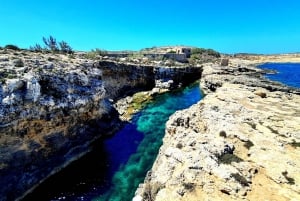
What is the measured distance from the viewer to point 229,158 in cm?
2206

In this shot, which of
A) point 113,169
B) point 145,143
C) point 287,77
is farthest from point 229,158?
point 287,77

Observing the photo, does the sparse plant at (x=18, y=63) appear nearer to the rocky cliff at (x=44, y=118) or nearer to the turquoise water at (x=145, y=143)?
Result: the rocky cliff at (x=44, y=118)

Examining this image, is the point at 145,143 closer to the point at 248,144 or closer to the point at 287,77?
the point at 248,144

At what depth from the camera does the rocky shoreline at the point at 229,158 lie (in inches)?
722

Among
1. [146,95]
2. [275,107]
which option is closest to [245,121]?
[275,107]

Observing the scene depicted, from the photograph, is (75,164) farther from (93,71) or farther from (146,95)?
(146,95)

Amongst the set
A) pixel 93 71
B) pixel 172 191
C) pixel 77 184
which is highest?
pixel 93 71

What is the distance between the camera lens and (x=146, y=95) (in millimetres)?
68312

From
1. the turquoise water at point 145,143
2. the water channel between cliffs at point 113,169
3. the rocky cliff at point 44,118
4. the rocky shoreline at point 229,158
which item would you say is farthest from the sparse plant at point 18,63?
the rocky shoreline at point 229,158

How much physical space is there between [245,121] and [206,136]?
649 cm

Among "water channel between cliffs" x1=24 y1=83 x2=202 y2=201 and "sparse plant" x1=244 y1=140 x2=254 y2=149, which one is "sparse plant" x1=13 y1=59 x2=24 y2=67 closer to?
"water channel between cliffs" x1=24 y1=83 x2=202 y2=201

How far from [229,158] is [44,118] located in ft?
73.8

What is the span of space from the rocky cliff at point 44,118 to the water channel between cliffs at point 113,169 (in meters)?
1.60

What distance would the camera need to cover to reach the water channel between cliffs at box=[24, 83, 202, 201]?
2822 cm
